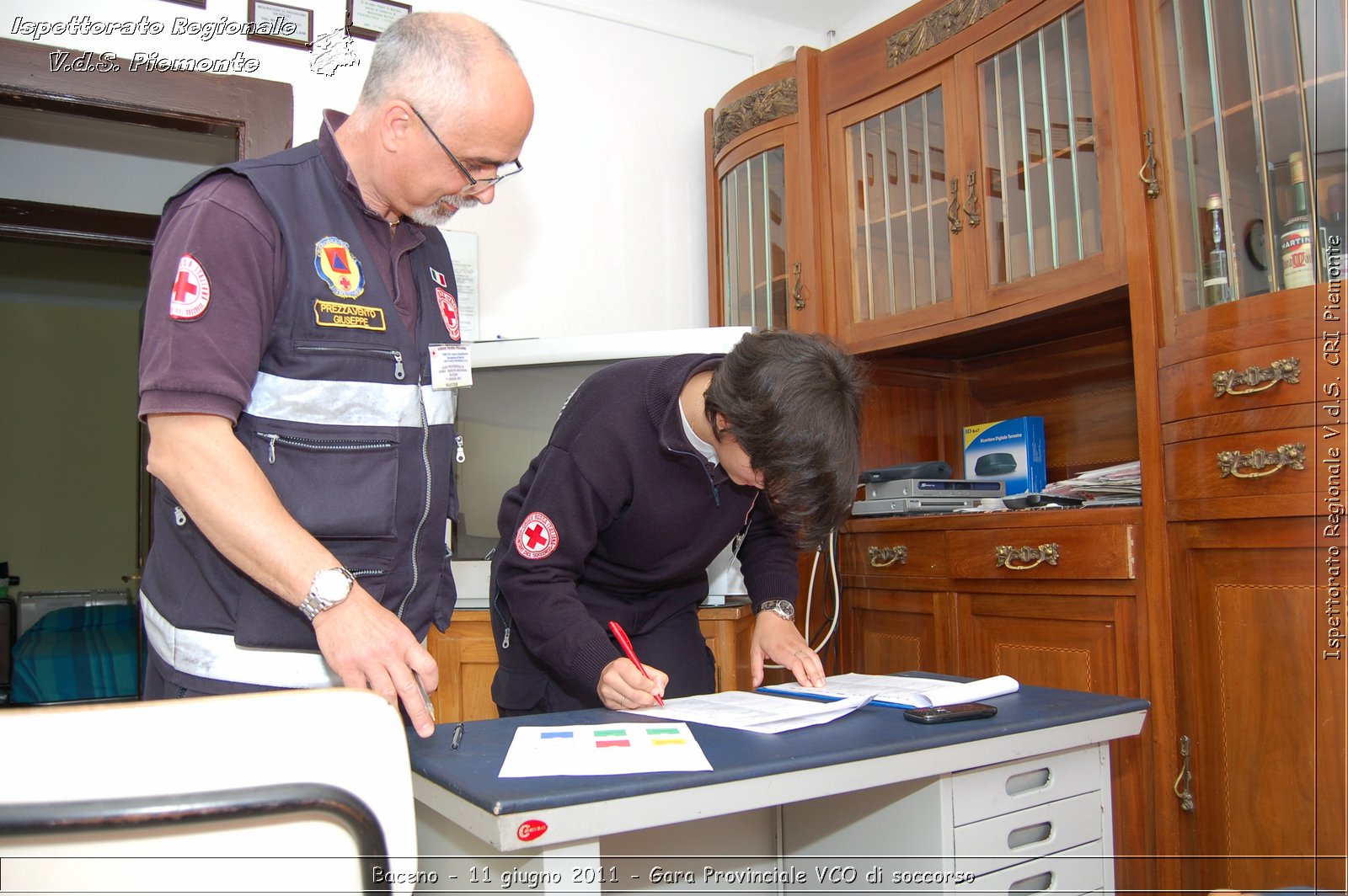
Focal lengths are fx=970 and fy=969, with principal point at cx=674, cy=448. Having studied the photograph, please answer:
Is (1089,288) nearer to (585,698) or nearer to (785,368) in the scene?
(785,368)

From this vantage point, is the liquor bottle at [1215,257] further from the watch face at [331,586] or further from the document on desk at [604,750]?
the watch face at [331,586]

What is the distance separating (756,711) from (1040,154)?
6.03ft

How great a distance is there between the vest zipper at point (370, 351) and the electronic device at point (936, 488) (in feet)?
5.86

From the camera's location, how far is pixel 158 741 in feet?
1.99

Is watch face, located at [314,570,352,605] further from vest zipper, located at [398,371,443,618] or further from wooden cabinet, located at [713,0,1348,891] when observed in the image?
wooden cabinet, located at [713,0,1348,891]

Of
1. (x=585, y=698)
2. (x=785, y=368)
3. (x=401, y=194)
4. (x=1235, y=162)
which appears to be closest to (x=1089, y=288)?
(x=1235, y=162)

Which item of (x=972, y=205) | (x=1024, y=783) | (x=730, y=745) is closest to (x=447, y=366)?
(x=730, y=745)

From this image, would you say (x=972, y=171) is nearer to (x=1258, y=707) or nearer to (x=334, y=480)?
(x=1258, y=707)

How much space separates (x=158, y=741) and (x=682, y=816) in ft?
1.69

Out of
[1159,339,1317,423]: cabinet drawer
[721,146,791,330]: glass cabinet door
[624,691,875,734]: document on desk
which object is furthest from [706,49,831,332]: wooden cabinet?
[624,691,875,734]: document on desk

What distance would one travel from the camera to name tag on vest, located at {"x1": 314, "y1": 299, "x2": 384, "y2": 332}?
3.78 feet

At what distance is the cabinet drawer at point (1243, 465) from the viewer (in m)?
1.77

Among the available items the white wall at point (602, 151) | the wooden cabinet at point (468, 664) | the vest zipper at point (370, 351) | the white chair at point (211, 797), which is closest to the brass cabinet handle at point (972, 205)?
the white wall at point (602, 151)

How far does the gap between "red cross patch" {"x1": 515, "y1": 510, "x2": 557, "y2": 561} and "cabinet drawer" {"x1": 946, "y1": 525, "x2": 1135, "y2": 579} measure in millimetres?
1313
